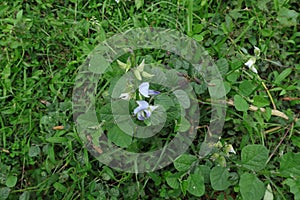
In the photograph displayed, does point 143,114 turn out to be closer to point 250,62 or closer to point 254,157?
point 254,157

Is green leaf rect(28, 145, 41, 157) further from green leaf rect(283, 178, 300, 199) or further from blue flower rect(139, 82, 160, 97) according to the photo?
green leaf rect(283, 178, 300, 199)

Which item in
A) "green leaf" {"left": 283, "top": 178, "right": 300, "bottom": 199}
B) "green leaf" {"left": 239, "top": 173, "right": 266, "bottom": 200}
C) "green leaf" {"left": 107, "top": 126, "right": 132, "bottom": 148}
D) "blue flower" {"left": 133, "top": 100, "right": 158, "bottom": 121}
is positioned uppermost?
"blue flower" {"left": 133, "top": 100, "right": 158, "bottom": 121}

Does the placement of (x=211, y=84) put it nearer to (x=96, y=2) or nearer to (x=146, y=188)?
(x=146, y=188)

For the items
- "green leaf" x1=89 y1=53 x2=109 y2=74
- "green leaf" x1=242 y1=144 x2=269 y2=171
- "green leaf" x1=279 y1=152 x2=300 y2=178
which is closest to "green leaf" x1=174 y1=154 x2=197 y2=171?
"green leaf" x1=242 y1=144 x2=269 y2=171

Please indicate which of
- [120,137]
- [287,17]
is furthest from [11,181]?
[287,17]

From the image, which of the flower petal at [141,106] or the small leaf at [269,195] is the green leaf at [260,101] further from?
the flower petal at [141,106]

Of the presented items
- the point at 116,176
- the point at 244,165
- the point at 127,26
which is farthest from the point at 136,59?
the point at 244,165

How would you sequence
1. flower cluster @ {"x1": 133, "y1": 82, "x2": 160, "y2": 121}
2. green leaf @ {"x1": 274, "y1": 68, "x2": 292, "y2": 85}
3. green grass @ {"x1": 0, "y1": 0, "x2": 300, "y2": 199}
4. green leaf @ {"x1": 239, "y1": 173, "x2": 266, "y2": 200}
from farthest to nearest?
green leaf @ {"x1": 274, "y1": 68, "x2": 292, "y2": 85}, green grass @ {"x1": 0, "y1": 0, "x2": 300, "y2": 199}, flower cluster @ {"x1": 133, "y1": 82, "x2": 160, "y2": 121}, green leaf @ {"x1": 239, "y1": 173, "x2": 266, "y2": 200}
